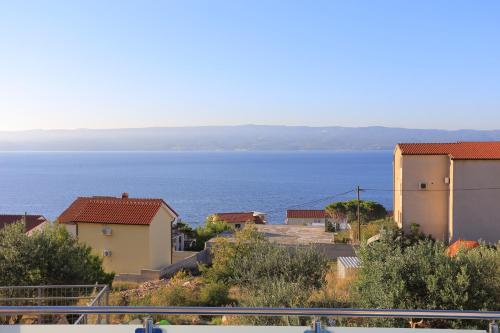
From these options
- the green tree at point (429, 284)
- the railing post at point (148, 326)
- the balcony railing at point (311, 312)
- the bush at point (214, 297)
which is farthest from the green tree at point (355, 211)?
the railing post at point (148, 326)

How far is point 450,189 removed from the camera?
28281mm

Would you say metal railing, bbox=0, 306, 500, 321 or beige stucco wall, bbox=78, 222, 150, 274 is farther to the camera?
beige stucco wall, bbox=78, 222, 150, 274

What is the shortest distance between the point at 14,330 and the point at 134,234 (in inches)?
937

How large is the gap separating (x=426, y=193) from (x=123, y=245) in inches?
683

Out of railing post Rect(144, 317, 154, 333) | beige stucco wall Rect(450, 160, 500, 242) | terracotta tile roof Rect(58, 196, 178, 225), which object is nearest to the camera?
railing post Rect(144, 317, 154, 333)

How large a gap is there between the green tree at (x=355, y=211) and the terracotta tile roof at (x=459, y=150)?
19.7 meters

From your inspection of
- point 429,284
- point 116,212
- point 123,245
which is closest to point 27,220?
point 116,212

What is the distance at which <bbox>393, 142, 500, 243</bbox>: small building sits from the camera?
27844 mm

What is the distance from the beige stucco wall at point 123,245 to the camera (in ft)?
89.1

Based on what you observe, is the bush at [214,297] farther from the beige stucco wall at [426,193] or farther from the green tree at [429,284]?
the beige stucco wall at [426,193]

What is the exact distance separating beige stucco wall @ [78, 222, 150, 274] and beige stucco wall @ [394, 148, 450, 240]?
14.9 meters

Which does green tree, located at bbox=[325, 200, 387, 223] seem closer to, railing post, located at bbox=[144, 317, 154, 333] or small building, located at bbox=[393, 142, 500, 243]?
small building, located at bbox=[393, 142, 500, 243]

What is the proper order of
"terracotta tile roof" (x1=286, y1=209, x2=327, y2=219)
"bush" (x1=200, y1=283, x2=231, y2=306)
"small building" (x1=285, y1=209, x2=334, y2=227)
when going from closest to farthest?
"bush" (x1=200, y1=283, x2=231, y2=306), "small building" (x1=285, y1=209, x2=334, y2=227), "terracotta tile roof" (x1=286, y1=209, x2=327, y2=219)

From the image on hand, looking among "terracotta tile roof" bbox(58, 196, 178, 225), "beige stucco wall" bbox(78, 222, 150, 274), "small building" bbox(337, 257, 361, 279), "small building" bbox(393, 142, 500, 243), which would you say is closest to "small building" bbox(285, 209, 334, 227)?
"small building" bbox(393, 142, 500, 243)
